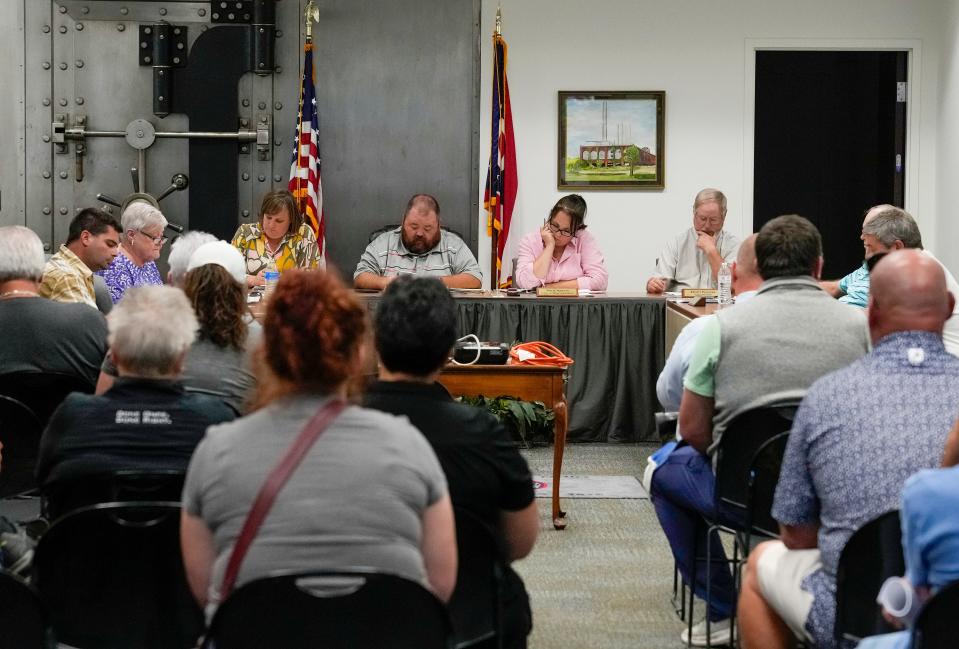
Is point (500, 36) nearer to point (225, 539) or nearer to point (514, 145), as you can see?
point (514, 145)

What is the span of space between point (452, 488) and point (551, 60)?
22.6ft

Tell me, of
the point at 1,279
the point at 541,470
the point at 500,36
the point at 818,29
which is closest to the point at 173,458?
the point at 1,279

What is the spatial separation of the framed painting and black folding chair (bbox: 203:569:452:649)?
23.7ft

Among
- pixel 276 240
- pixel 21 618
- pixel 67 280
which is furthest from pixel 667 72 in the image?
pixel 21 618

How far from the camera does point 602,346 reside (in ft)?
22.9

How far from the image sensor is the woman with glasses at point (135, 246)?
20.5 feet

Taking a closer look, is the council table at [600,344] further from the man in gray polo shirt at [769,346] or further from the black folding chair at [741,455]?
the black folding chair at [741,455]

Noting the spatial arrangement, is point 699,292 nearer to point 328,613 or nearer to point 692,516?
point 692,516

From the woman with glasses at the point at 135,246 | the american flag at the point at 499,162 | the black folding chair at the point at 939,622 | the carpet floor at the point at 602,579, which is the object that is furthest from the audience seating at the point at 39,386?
the american flag at the point at 499,162

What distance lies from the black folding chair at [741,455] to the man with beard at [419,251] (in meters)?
4.55

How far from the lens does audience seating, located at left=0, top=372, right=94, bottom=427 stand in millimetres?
3734

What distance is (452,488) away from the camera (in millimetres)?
2307

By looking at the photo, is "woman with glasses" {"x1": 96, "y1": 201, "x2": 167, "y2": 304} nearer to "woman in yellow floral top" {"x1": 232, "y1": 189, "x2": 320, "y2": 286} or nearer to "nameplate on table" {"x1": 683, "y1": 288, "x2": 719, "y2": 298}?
"woman in yellow floral top" {"x1": 232, "y1": 189, "x2": 320, "y2": 286}

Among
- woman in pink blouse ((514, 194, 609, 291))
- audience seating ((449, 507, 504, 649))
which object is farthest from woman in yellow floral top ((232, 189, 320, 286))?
audience seating ((449, 507, 504, 649))
